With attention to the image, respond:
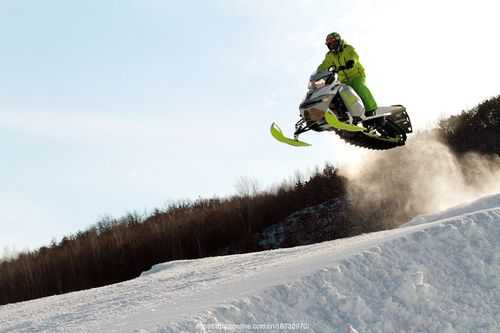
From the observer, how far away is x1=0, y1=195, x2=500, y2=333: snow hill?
5.12 meters

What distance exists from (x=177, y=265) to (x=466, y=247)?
16.0 ft

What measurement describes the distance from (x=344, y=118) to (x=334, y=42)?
1.13 m

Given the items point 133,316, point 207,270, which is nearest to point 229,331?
point 133,316

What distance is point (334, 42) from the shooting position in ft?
32.4

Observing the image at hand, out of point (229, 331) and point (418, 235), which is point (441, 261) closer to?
point (418, 235)

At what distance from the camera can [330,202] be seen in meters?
18.7

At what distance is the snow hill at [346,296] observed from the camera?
16.8 ft

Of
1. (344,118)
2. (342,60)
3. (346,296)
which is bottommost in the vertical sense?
(346,296)

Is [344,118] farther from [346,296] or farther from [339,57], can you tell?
[346,296]

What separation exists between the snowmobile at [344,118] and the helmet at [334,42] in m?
0.33

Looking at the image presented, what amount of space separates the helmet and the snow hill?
3.87m

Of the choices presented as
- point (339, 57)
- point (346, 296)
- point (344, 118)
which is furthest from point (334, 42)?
point (346, 296)

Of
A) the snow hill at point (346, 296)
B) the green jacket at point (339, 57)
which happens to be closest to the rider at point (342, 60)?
the green jacket at point (339, 57)

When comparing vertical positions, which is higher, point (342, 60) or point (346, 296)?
point (342, 60)
